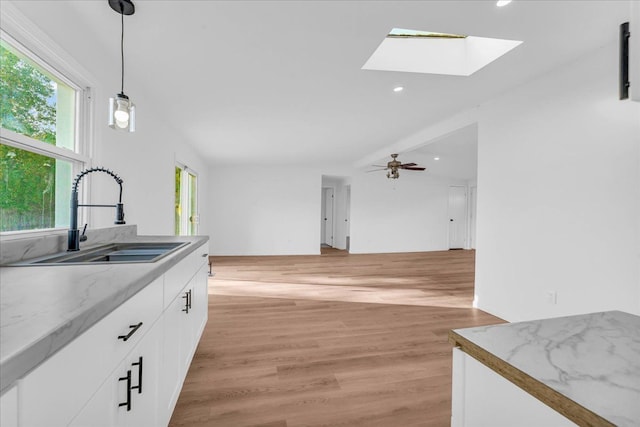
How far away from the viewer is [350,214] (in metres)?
8.35

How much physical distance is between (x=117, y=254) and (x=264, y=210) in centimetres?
612

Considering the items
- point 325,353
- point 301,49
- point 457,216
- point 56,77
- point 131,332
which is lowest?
point 325,353

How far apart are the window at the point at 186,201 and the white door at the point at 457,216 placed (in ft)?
24.6

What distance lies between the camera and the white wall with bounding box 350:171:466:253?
8367mm

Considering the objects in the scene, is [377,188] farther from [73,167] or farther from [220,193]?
[73,167]

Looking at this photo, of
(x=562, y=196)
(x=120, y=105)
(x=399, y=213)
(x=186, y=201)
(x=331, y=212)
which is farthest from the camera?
(x=331, y=212)

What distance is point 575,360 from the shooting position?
58 cm

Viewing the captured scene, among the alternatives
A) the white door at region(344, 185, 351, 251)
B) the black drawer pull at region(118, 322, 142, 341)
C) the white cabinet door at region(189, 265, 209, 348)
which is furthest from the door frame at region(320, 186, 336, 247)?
the black drawer pull at region(118, 322, 142, 341)

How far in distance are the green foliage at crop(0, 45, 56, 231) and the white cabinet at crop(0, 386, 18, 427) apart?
1.45 metres

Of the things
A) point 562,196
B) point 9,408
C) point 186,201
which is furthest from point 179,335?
point 186,201

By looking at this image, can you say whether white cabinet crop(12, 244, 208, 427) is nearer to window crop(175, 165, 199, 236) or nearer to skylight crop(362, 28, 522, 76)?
skylight crop(362, 28, 522, 76)

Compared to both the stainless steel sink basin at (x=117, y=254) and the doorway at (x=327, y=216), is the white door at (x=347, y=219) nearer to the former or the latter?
the doorway at (x=327, y=216)

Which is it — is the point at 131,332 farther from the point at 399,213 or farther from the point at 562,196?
the point at 399,213

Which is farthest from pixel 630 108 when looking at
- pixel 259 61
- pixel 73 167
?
pixel 73 167
